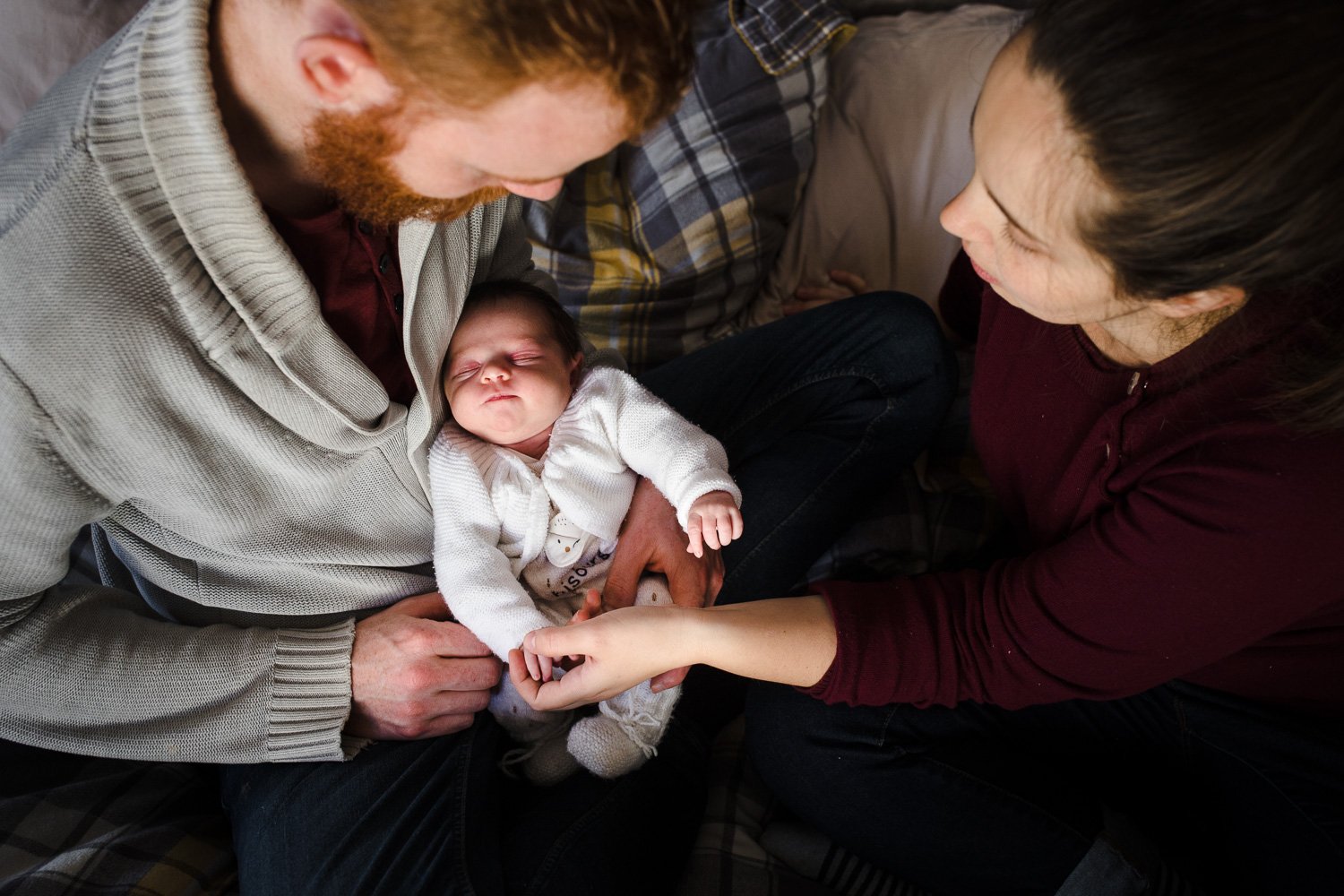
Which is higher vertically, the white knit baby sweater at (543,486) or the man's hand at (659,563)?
the white knit baby sweater at (543,486)

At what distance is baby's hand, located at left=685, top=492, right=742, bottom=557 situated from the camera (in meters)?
1.08

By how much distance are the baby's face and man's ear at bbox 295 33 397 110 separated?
433 mm

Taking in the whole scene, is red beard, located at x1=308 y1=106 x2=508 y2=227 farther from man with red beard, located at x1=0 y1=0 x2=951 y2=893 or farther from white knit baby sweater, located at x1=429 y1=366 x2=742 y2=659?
white knit baby sweater, located at x1=429 y1=366 x2=742 y2=659

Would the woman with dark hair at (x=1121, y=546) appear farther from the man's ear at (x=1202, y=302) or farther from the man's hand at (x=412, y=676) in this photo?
the man's hand at (x=412, y=676)

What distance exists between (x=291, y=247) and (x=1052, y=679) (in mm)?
1012

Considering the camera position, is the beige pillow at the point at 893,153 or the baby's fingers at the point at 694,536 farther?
the beige pillow at the point at 893,153

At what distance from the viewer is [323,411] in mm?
974

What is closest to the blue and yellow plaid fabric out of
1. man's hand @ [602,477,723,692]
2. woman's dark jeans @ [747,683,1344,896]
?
man's hand @ [602,477,723,692]

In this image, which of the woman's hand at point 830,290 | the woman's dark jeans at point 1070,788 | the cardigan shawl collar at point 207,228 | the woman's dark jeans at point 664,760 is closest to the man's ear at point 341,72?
the cardigan shawl collar at point 207,228

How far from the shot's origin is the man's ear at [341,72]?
28.7 inches

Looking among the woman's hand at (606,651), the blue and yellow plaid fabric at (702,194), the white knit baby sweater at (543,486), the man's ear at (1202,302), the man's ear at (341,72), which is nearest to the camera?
the man's ear at (341,72)

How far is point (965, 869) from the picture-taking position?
1.20 meters

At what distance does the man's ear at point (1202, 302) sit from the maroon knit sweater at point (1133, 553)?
0.17ft

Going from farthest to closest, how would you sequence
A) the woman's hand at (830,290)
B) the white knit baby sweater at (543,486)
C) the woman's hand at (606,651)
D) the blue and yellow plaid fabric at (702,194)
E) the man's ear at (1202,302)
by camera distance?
the woman's hand at (830,290), the blue and yellow plaid fabric at (702,194), the white knit baby sweater at (543,486), the woman's hand at (606,651), the man's ear at (1202,302)
